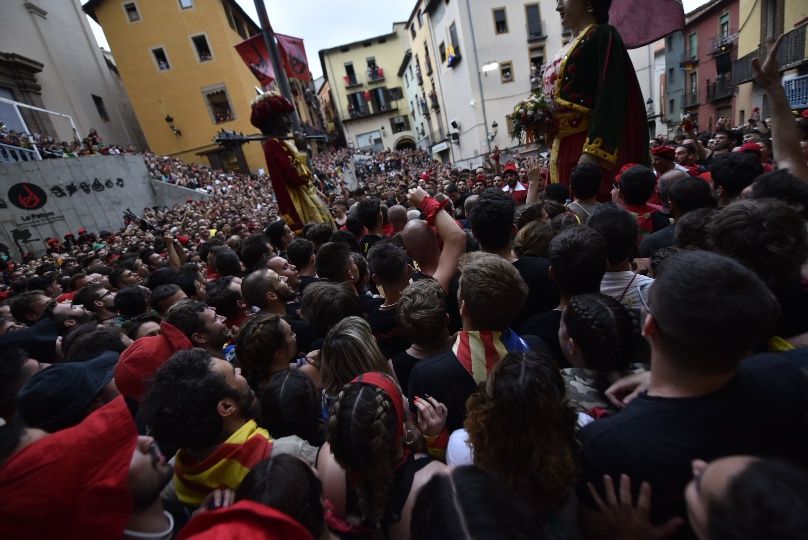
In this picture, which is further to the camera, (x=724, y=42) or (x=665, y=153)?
(x=724, y=42)

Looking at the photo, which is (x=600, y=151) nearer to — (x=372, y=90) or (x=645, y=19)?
(x=645, y=19)

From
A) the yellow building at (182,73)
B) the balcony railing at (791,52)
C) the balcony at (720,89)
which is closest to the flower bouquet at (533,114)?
A: the balcony railing at (791,52)

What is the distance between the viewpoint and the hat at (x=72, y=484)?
3.44ft

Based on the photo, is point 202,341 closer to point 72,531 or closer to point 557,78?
point 72,531

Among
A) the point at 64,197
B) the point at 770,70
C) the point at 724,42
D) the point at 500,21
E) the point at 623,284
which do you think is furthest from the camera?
the point at 500,21

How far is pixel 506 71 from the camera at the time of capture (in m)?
25.7

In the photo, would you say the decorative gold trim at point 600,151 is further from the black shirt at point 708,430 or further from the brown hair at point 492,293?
the black shirt at point 708,430

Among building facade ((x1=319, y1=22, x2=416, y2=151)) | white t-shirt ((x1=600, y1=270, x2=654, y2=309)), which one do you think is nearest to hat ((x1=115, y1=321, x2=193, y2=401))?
white t-shirt ((x1=600, y1=270, x2=654, y2=309))

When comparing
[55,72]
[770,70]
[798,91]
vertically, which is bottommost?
[798,91]

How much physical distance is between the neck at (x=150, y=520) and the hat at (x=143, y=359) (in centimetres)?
82

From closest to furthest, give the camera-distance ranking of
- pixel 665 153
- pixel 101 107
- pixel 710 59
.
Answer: pixel 665 153, pixel 710 59, pixel 101 107

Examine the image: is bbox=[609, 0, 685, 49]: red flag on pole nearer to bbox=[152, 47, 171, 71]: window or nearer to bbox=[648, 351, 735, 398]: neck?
bbox=[648, 351, 735, 398]: neck

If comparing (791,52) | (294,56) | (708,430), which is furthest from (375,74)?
(708,430)

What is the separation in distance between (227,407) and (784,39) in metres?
22.9
